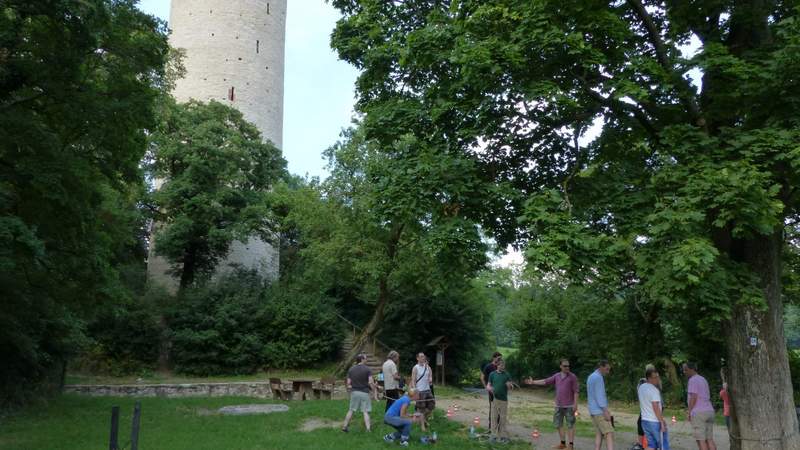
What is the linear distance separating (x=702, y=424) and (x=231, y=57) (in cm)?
3007

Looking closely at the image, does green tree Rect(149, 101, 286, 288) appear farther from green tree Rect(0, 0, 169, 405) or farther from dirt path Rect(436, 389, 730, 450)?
green tree Rect(0, 0, 169, 405)

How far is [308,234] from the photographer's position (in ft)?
83.4

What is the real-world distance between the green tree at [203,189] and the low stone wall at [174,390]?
7.07m

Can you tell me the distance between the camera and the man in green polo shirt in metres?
11.0

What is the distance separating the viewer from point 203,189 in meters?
26.8

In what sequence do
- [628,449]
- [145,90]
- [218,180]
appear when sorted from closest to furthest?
[628,449], [145,90], [218,180]

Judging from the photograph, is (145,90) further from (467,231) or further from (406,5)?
(467,231)

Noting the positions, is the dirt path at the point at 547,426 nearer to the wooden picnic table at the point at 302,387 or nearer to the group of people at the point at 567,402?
the group of people at the point at 567,402

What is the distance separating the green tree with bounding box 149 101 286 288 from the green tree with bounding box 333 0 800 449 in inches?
673

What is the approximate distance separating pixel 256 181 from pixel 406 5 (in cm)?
1899

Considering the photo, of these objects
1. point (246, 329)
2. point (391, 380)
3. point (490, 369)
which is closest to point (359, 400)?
point (391, 380)

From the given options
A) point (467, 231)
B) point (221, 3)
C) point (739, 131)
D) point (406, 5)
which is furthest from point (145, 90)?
point (221, 3)

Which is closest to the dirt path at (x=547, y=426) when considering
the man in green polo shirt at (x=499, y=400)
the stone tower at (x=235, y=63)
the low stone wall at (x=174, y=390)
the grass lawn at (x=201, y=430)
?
the man in green polo shirt at (x=499, y=400)

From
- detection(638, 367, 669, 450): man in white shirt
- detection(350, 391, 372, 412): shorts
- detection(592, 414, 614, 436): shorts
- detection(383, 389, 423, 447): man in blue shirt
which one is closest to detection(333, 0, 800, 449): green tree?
detection(638, 367, 669, 450): man in white shirt
